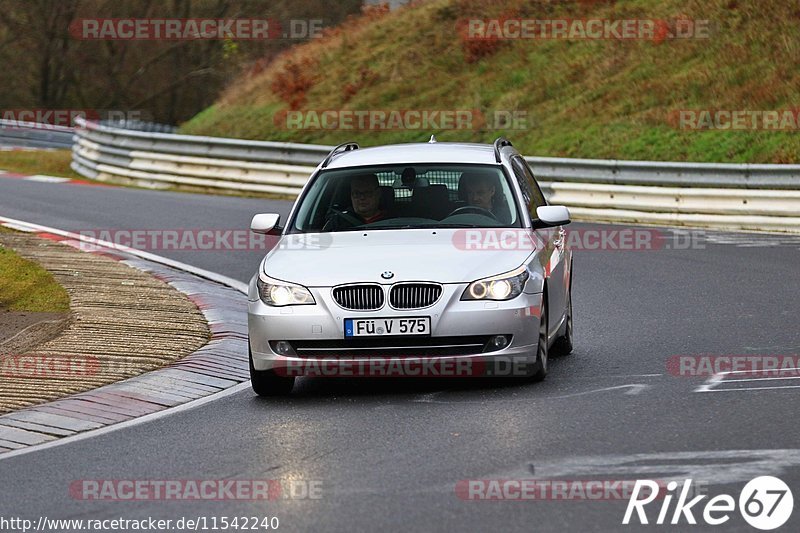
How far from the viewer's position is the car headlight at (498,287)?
9086 millimetres

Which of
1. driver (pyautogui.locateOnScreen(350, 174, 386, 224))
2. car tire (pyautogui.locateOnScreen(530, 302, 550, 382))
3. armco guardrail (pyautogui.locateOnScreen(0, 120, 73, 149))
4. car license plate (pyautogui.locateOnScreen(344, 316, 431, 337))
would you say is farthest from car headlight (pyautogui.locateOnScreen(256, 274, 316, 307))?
armco guardrail (pyautogui.locateOnScreen(0, 120, 73, 149))

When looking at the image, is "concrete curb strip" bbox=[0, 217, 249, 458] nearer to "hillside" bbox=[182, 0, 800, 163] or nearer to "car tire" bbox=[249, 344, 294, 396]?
"car tire" bbox=[249, 344, 294, 396]

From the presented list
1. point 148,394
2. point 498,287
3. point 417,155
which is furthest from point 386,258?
point 148,394

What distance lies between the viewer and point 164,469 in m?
7.45

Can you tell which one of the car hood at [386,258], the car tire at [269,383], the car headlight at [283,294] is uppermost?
the car hood at [386,258]

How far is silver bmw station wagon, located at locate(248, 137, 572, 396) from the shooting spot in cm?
905

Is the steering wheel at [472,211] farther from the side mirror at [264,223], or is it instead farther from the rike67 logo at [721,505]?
the rike67 logo at [721,505]

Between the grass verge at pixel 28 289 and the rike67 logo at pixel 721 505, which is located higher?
the rike67 logo at pixel 721 505

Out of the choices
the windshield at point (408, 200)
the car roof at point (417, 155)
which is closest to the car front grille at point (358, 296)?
the windshield at point (408, 200)

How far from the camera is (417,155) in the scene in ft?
35.3

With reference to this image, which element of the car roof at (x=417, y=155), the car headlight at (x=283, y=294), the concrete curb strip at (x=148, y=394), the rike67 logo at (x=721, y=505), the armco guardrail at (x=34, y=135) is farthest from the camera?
the armco guardrail at (x=34, y=135)

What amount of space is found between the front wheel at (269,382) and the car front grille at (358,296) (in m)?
0.68

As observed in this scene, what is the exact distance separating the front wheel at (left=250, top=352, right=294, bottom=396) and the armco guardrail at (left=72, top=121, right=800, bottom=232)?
470 inches

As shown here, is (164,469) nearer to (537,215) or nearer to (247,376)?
(247,376)
